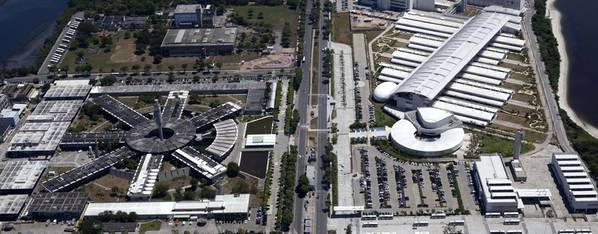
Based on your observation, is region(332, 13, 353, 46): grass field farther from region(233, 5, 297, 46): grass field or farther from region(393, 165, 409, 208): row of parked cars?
region(393, 165, 409, 208): row of parked cars

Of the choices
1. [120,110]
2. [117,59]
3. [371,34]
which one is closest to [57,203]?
[120,110]

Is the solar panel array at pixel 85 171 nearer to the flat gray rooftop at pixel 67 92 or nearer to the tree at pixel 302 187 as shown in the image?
the flat gray rooftop at pixel 67 92

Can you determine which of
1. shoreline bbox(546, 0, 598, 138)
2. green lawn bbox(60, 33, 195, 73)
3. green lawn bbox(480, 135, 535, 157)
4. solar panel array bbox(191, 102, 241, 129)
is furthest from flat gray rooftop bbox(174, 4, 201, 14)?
shoreline bbox(546, 0, 598, 138)

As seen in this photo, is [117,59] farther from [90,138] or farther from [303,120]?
[303,120]

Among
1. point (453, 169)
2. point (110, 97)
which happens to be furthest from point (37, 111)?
point (453, 169)

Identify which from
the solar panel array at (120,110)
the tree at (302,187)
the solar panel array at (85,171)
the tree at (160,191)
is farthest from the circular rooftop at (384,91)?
the solar panel array at (85,171)
